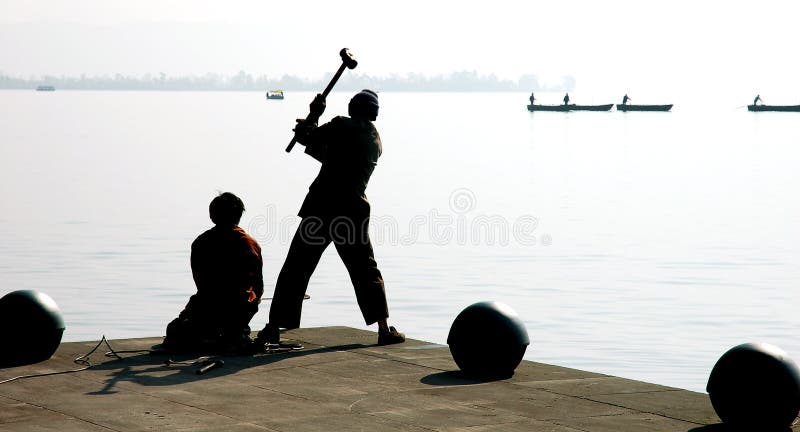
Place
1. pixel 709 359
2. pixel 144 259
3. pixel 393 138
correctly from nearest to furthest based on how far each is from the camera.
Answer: pixel 709 359 < pixel 144 259 < pixel 393 138

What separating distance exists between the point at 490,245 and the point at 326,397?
23831 millimetres

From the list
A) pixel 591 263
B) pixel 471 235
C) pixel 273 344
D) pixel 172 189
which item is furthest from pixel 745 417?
pixel 172 189

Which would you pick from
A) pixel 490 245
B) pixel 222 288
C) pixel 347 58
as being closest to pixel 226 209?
pixel 222 288

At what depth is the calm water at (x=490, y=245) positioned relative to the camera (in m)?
20.3

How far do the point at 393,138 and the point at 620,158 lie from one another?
104 ft

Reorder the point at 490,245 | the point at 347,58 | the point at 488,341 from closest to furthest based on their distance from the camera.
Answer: the point at 488,341 < the point at 347,58 < the point at 490,245

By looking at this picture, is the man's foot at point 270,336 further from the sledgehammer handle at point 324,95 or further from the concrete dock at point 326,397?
the sledgehammer handle at point 324,95

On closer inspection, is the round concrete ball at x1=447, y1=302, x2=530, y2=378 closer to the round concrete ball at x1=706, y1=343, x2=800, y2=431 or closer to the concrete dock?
the concrete dock

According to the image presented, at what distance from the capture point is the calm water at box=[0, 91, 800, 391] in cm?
2034

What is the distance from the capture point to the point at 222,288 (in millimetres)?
11547

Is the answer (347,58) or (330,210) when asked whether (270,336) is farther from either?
(347,58)

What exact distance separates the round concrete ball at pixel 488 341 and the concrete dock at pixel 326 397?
159mm

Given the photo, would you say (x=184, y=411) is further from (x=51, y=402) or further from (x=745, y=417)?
(x=745, y=417)

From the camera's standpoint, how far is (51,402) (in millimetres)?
9531
